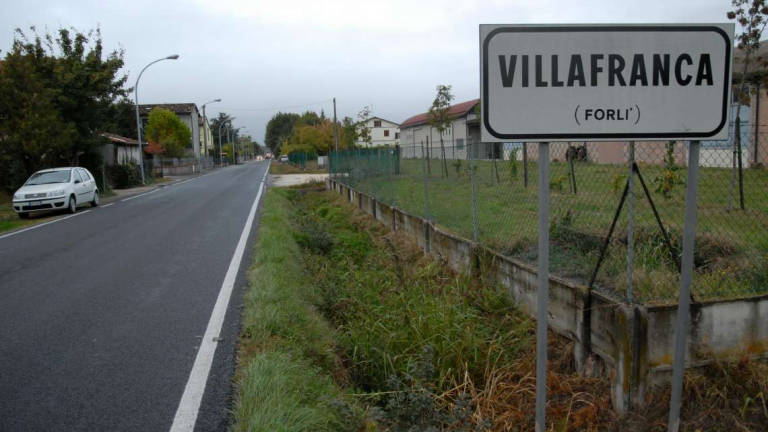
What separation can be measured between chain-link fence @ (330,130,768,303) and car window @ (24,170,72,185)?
44.2ft

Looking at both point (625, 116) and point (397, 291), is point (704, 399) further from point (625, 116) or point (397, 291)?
point (397, 291)

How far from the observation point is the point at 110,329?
5.66 m

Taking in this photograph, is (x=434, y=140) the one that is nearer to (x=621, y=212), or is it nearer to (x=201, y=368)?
(x=621, y=212)

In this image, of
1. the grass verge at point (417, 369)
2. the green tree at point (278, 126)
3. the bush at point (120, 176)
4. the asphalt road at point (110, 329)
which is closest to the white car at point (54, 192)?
the asphalt road at point (110, 329)

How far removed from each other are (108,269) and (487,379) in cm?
608

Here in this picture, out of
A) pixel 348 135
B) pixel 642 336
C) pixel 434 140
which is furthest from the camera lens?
pixel 348 135

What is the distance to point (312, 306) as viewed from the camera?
649 cm

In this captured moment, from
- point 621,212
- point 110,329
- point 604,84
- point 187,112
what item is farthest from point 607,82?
point 187,112

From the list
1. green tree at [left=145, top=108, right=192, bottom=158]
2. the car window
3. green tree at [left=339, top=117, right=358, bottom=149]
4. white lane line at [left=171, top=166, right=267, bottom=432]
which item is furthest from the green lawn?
green tree at [left=145, top=108, right=192, bottom=158]

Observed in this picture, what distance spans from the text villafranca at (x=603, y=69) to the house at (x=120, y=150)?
3577 cm

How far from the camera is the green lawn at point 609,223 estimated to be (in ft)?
15.8

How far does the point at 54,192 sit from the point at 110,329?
44.1ft

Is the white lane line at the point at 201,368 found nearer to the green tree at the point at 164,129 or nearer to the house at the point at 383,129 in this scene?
the green tree at the point at 164,129

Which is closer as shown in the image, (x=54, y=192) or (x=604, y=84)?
(x=604, y=84)
